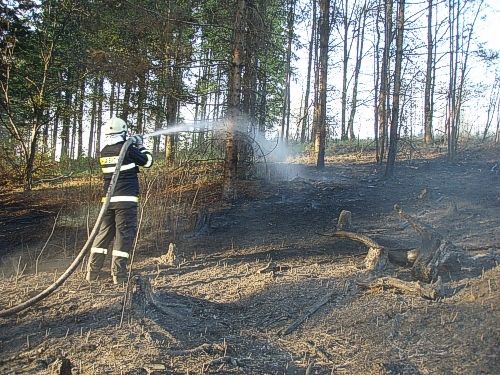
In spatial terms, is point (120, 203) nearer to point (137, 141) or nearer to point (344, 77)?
point (137, 141)

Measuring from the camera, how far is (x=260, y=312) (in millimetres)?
5090

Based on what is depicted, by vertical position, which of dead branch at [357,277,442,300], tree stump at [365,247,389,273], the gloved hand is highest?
the gloved hand

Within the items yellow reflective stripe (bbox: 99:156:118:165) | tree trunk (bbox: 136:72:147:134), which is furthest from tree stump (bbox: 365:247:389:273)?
tree trunk (bbox: 136:72:147:134)

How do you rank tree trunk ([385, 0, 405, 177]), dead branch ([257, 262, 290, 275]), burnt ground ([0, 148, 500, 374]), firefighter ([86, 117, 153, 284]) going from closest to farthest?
burnt ground ([0, 148, 500, 374]) < firefighter ([86, 117, 153, 284]) < dead branch ([257, 262, 290, 275]) < tree trunk ([385, 0, 405, 177])

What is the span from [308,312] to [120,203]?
2908 millimetres

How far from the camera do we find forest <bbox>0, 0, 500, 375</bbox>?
403 centimetres

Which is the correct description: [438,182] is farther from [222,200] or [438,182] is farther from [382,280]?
[382,280]

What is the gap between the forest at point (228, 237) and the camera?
4031 mm

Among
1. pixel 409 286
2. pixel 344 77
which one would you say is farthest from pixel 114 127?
pixel 344 77

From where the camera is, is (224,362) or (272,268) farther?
(272,268)

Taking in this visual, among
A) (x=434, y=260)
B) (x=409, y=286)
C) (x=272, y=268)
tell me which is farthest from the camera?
(x=272, y=268)

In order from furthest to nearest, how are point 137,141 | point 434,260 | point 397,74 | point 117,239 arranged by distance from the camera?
1. point 397,74
2. point 137,141
3. point 117,239
4. point 434,260

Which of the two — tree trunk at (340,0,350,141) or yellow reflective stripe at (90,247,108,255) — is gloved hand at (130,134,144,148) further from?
tree trunk at (340,0,350,141)

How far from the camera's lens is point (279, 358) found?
13.1ft
